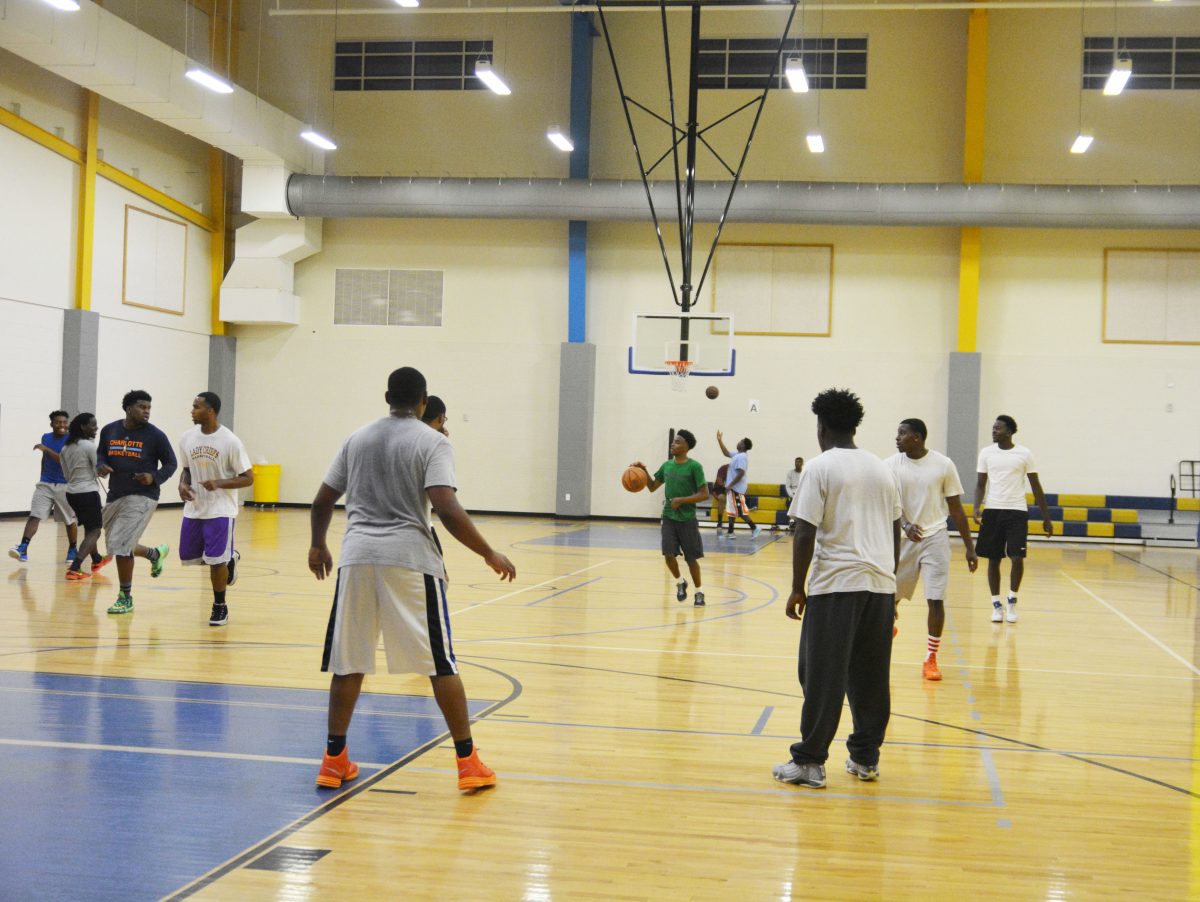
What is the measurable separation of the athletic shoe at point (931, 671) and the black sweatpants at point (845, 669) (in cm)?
259

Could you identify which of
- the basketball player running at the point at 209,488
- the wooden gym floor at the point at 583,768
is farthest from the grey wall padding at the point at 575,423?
the basketball player running at the point at 209,488

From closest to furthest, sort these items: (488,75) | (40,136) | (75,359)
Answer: (488,75)
(40,136)
(75,359)

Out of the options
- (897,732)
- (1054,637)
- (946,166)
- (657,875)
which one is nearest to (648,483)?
(1054,637)

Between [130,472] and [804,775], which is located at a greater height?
[130,472]

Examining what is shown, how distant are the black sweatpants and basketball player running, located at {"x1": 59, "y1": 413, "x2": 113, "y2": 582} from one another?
849 cm

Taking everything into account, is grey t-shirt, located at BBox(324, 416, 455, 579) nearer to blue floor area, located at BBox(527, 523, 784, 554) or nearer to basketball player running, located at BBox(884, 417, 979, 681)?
basketball player running, located at BBox(884, 417, 979, 681)

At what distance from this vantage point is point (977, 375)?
21.4 m

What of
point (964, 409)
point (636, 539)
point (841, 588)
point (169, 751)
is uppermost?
point (964, 409)

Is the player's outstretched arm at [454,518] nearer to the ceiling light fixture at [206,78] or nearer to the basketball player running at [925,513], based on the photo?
the basketball player running at [925,513]

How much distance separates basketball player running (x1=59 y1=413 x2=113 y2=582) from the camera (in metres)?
11.4

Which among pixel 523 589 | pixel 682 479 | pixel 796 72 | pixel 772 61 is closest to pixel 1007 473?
pixel 682 479

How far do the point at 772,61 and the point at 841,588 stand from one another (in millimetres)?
18984

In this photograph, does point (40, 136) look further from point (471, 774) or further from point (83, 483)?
point (471, 774)

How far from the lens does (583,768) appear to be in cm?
523
